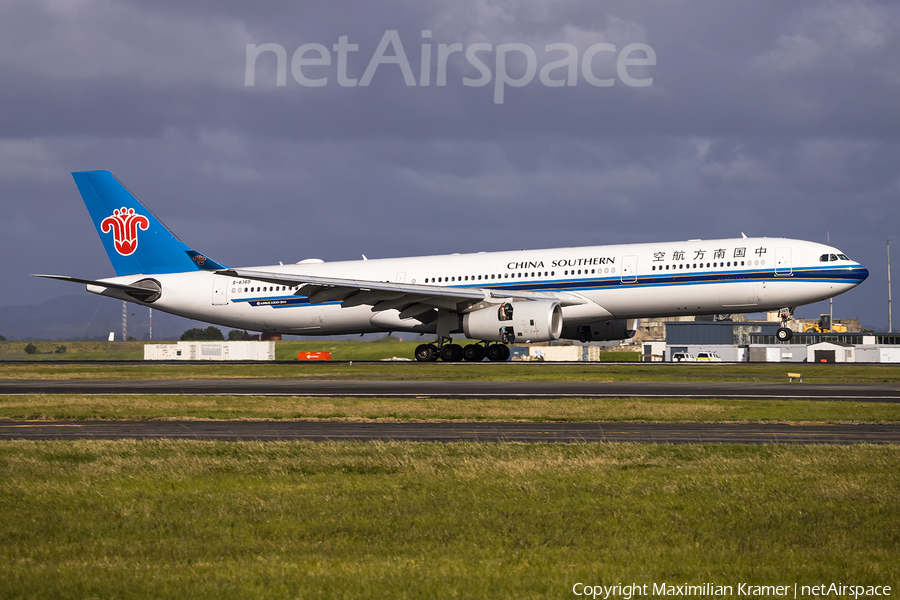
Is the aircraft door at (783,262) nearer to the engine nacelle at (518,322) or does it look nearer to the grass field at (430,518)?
the engine nacelle at (518,322)

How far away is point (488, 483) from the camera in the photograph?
11242 millimetres

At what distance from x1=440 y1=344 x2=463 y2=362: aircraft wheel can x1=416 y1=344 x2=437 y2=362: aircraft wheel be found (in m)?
0.83

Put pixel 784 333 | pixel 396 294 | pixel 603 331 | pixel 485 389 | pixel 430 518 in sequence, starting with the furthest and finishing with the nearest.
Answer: pixel 603 331
pixel 396 294
pixel 784 333
pixel 485 389
pixel 430 518

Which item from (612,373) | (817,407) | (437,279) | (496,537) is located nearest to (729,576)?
(496,537)

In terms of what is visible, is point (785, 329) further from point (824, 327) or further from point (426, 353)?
point (824, 327)

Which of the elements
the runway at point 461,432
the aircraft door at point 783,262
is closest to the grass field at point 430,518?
the runway at point 461,432

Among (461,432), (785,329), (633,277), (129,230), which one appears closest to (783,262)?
(785,329)

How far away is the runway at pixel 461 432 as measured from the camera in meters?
16.1

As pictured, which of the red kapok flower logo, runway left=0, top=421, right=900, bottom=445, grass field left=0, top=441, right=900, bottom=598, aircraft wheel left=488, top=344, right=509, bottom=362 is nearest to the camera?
grass field left=0, top=441, right=900, bottom=598

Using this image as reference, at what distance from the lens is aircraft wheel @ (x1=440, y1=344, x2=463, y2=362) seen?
43.8m

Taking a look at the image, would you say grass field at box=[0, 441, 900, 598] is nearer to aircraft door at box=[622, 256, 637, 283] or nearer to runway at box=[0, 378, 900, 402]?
runway at box=[0, 378, 900, 402]

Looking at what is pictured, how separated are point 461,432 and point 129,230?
117 ft

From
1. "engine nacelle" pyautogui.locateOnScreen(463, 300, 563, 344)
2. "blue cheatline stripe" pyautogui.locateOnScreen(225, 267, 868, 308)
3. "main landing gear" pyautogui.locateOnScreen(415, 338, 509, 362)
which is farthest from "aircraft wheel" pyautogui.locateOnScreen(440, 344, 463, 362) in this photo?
"blue cheatline stripe" pyautogui.locateOnScreen(225, 267, 868, 308)

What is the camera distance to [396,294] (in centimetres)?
4003
